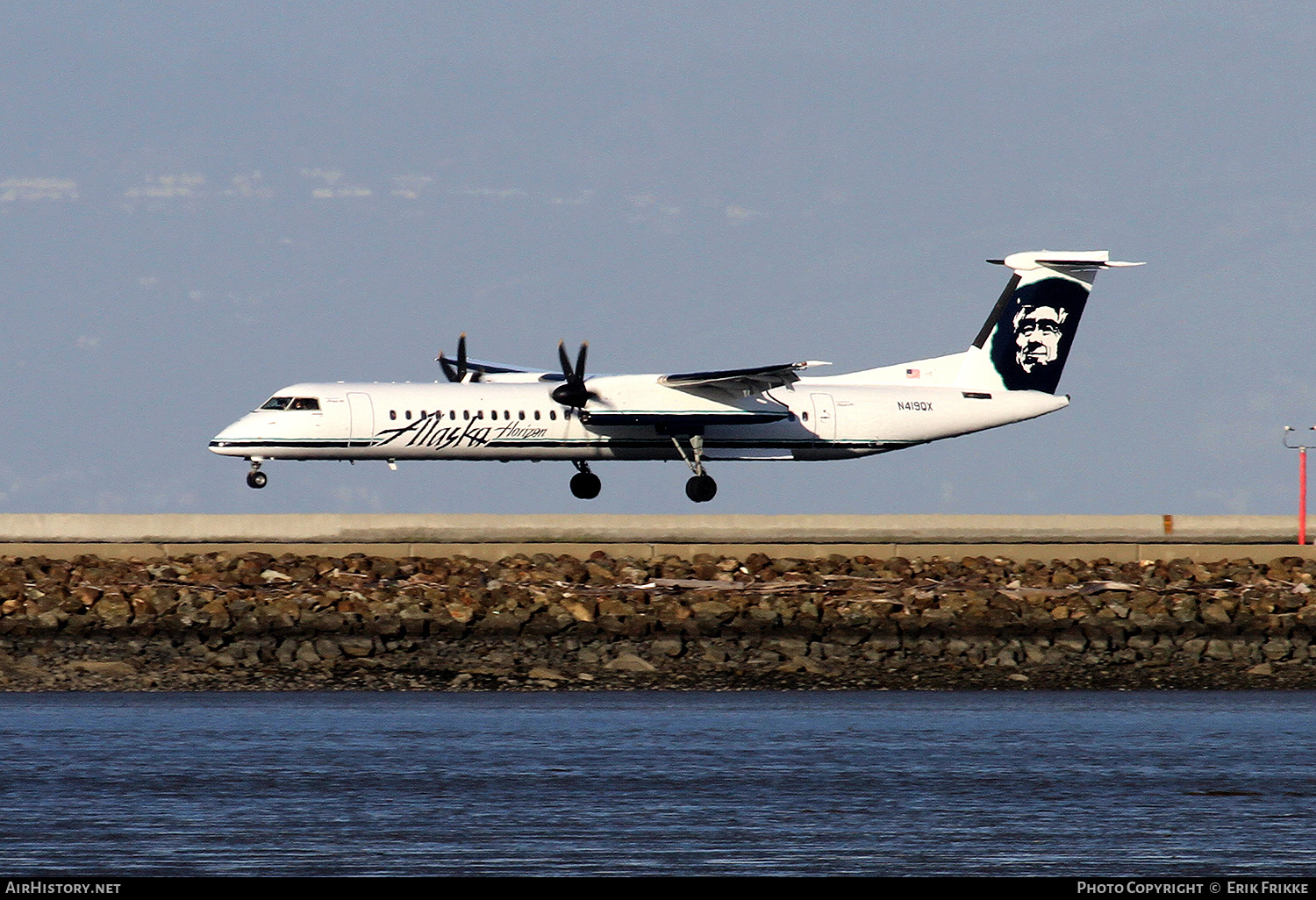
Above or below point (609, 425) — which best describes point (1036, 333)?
above

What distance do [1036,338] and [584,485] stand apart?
1159 centimetres

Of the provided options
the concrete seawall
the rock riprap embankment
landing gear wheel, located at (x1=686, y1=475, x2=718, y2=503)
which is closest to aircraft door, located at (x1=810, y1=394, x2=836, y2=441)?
landing gear wheel, located at (x1=686, y1=475, x2=718, y2=503)

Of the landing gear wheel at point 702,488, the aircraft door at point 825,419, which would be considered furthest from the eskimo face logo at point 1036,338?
the landing gear wheel at point 702,488

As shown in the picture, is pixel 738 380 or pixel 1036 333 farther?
pixel 1036 333

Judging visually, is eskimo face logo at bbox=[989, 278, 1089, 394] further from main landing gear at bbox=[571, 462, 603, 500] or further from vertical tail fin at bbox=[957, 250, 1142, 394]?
main landing gear at bbox=[571, 462, 603, 500]

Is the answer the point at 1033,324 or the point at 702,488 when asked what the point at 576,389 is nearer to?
the point at 702,488

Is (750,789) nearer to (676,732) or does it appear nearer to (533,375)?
(676,732)

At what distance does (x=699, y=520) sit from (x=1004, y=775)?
18.3 meters

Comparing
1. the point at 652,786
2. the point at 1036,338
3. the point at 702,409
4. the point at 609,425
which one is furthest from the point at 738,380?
the point at 652,786

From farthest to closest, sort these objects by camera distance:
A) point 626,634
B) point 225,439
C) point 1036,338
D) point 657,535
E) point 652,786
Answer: point 1036,338
point 225,439
point 657,535
point 626,634
point 652,786

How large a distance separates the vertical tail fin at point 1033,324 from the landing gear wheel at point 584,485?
362 inches

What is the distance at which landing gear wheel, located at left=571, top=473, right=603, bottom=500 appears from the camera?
44.0m

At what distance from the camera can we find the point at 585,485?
4406cm

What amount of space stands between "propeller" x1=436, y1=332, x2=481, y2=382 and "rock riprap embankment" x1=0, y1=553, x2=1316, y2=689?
64.3ft
